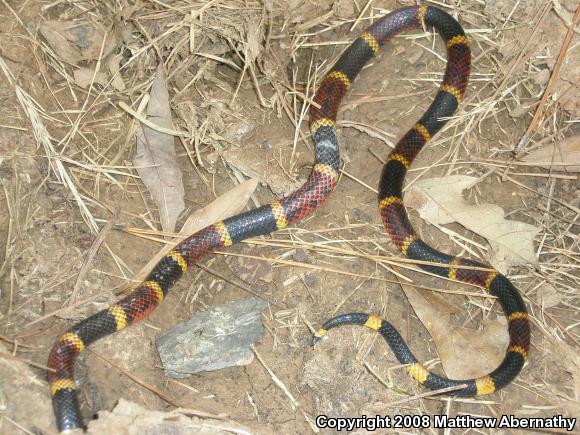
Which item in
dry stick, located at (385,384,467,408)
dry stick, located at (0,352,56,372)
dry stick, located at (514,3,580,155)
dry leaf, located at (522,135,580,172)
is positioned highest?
dry stick, located at (514,3,580,155)

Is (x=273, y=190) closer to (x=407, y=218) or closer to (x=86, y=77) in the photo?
(x=407, y=218)

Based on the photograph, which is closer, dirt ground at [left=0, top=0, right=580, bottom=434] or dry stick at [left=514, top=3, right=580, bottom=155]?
dirt ground at [left=0, top=0, right=580, bottom=434]

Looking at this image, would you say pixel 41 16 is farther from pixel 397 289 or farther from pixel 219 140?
pixel 397 289

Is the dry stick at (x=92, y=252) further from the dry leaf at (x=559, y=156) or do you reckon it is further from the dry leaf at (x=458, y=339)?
the dry leaf at (x=559, y=156)

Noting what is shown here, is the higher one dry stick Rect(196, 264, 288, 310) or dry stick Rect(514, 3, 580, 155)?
dry stick Rect(514, 3, 580, 155)

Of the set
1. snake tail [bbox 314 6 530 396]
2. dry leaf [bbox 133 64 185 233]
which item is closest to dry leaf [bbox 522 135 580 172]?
snake tail [bbox 314 6 530 396]

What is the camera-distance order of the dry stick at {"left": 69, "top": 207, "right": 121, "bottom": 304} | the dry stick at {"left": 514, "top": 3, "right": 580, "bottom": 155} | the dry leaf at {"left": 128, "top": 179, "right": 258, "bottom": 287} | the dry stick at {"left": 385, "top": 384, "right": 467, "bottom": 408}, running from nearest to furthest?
the dry stick at {"left": 385, "top": 384, "right": 467, "bottom": 408}, the dry stick at {"left": 69, "top": 207, "right": 121, "bottom": 304}, the dry leaf at {"left": 128, "top": 179, "right": 258, "bottom": 287}, the dry stick at {"left": 514, "top": 3, "right": 580, "bottom": 155}

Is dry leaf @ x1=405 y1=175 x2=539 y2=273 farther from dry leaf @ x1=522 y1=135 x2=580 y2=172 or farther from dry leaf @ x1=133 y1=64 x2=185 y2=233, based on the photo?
dry leaf @ x1=133 y1=64 x2=185 y2=233
